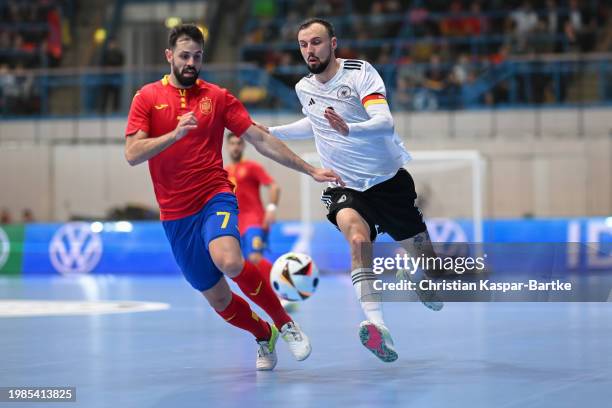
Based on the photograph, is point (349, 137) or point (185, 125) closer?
point (185, 125)

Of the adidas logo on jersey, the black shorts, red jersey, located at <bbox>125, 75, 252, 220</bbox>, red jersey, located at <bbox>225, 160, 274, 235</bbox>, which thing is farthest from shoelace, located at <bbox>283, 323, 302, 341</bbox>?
red jersey, located at <bbox>225, 160, 274, 235</bbox>

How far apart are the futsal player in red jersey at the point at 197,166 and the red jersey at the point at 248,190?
582 centimetres

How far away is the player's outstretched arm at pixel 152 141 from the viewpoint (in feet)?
24.1

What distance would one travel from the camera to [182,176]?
8008 mm

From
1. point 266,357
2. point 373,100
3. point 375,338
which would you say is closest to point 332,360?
point 266,357

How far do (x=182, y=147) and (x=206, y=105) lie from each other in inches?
14.8

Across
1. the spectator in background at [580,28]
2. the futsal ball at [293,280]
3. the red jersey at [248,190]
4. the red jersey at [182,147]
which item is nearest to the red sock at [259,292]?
the red jersey at [182,147]

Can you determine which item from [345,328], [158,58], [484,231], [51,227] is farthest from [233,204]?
[158,58]

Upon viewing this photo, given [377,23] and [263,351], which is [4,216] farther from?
[263,351]

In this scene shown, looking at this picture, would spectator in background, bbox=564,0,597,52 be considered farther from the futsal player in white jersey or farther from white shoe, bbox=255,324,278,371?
white shoe, bbox=255,324,278,371

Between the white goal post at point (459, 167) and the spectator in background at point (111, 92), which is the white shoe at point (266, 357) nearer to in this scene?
the white goal post at point (459, 167)

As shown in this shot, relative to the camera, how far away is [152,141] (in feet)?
25.0

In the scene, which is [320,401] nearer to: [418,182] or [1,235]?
[418,182]

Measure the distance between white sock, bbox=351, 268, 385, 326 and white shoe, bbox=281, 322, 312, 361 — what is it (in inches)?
20.6
